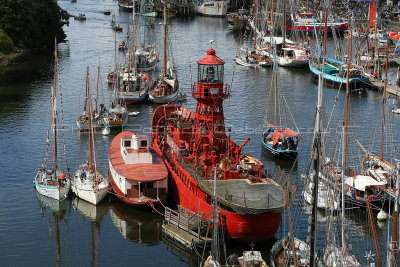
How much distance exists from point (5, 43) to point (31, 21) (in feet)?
29.5

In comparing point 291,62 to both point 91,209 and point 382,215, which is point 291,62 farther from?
point 91,209

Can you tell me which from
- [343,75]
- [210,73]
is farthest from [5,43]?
[210,73]

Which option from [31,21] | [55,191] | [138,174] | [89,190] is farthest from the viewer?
[31,21]

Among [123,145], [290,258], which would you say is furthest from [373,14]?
[290,258]

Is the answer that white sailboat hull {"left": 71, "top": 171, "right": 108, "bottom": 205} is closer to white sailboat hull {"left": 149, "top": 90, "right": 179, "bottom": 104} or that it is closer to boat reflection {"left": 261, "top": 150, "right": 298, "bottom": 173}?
boat reflection {"left": 261, "top": 150, "right": 298, "bottom": 173}

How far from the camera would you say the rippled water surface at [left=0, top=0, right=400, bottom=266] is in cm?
4716

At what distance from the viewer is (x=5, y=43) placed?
4461 inches

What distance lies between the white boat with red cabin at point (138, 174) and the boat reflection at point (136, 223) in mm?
992

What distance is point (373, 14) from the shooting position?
392 feet

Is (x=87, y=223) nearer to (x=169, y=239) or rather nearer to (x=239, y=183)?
(x=169, y=239)

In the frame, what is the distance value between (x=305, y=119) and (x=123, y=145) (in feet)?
108

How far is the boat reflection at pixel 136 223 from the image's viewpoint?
49312 mm

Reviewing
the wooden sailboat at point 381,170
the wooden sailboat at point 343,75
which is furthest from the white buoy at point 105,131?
the wooden sailboat at point 343,75

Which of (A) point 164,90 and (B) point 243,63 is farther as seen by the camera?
(B) point 243,63
